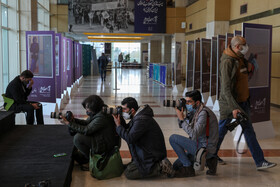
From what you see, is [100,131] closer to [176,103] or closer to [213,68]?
[176,103]

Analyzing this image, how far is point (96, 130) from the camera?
3920 millimetres

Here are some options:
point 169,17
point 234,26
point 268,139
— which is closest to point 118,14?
point 169,17

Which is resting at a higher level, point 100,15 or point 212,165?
point 100,15

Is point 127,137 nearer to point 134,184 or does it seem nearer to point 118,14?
point 134,184

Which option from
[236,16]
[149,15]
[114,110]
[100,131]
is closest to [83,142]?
[100,131]

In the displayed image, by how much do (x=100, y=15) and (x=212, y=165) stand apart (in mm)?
17008

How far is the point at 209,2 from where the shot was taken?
13.9 metres

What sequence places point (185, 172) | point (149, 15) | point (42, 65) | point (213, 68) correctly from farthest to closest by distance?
point (149, 15)
point (213, 68)
point (42, 65)
point (185, 172)

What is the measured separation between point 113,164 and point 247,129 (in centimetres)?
153

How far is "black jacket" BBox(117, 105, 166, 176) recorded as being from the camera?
3674 mm

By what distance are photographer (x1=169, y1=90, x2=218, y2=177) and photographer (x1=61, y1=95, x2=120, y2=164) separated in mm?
681

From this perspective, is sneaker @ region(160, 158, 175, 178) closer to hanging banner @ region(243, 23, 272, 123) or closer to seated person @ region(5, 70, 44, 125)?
hanging banner @ region(243, 23, 272, 123)

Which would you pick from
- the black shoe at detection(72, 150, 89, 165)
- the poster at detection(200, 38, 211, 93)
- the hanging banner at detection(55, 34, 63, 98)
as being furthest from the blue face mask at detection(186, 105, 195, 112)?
the poster at detection(200, 38, 211, 93)

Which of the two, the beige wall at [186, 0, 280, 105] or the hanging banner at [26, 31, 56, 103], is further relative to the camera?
the beige wall at [186, 0, 280, 105]
